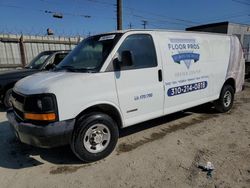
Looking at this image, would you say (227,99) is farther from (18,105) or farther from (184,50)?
(18,105)

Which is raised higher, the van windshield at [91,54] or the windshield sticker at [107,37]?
the windshield sticker at [107,37]

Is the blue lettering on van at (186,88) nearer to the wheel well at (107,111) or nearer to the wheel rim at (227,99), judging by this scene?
the wheel rim at (227,99)

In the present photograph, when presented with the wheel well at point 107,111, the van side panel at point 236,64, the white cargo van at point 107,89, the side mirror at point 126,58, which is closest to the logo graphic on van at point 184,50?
the white cargo van at point 107,89

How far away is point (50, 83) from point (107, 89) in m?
0.89

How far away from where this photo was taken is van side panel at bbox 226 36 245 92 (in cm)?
619

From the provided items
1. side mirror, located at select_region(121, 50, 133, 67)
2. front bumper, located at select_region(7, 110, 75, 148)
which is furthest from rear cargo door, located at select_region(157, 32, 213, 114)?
front bumper, located at select_region(7, 110, 75, 148)

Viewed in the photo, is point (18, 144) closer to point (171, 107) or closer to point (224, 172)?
point (171, 107)

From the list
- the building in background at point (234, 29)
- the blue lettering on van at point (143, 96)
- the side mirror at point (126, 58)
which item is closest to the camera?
the side mirror at point (126, 58)

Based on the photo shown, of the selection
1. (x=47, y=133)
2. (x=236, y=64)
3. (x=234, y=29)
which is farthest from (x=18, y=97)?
(x=234, y=29)

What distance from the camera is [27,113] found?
335cm

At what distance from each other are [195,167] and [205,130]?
5.70ft

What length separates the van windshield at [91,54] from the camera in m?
3.81

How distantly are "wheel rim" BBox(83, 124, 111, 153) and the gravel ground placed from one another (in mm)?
239

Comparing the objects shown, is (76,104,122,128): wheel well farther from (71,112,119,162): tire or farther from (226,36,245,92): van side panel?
(226,36,245,92): van side panel
